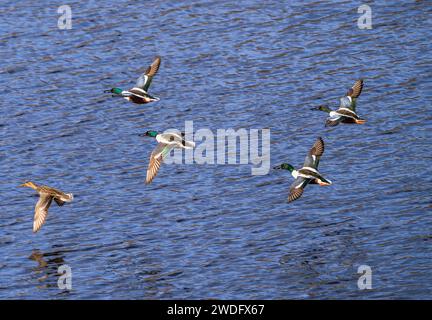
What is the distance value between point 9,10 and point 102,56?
19.0ft

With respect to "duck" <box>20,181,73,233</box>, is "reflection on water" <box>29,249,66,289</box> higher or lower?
lower

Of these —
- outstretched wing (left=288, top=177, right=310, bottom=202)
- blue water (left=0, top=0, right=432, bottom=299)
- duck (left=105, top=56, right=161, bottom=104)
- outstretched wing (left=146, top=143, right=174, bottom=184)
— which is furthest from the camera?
duck (left=105, top=56, right=161, bottom=104)

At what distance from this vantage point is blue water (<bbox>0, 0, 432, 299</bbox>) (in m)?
33.6

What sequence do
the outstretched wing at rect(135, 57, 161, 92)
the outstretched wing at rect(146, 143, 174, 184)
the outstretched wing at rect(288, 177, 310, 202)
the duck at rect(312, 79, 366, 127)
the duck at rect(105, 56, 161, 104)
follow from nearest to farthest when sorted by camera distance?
the outstretched wing at rect(288, 177, 310, 202), the outstretched wing at rect(146, 143, 174, 184), the duck at rect(312, 79, 366, 127), the outstretched wing at rect(135, 57, 161, 92), the duck at rect(105, 56, 161, 104)

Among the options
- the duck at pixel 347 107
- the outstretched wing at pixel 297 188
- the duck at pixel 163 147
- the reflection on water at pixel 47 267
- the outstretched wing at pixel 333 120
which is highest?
the duck at pixel 347 107

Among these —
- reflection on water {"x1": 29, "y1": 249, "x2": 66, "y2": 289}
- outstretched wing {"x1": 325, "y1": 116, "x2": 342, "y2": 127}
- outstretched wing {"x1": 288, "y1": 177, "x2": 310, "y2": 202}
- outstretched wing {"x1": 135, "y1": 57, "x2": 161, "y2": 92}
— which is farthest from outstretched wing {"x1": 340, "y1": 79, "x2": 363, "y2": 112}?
reflection on water {"x1": 29, "y1": 249, "x2": 66, "y2": 289}

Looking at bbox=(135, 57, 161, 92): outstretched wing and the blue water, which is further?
bbox=(135, 57, 161, 92): outstretched wing

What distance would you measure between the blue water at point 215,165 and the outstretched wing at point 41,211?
74 centimetres

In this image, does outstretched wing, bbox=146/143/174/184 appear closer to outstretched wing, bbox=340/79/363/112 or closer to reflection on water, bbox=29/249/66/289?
reflection on water, bbox=29/249/66/289

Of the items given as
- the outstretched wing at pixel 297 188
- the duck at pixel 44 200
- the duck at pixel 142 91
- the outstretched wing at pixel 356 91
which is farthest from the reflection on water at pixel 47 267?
the outstretched wing at pixel 356 91

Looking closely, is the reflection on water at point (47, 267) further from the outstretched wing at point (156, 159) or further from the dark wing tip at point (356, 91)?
the dark wing tip at point (356, 91)

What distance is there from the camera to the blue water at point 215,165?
33594 millimetres

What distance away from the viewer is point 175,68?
153 feet
